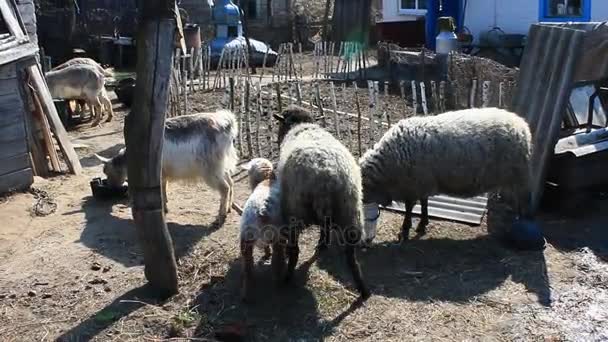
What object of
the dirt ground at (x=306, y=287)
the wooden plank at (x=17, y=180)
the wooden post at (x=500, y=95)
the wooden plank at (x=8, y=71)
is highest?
the wooden plank at (x=8, y=71)

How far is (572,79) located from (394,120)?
4496 millimetres

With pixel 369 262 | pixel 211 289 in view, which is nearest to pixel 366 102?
pixel 369 262

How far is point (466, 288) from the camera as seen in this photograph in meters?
5.58

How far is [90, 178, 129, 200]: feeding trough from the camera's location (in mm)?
7840

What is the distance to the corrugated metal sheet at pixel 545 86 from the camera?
7.24m

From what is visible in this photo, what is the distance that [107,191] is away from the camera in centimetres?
784

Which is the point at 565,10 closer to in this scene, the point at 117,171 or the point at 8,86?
the point at 117,171

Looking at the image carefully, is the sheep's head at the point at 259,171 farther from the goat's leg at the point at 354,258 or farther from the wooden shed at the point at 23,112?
the wooden shed at the point at 23,112

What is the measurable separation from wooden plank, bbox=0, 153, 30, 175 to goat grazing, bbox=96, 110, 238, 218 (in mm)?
2136

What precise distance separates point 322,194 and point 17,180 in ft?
15.4

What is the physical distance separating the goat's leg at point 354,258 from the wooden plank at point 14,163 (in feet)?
15.8

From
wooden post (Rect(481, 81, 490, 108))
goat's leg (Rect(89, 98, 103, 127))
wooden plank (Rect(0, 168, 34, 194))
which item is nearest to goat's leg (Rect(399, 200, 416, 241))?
wooden post (Rect(481, 81, 490, 108))

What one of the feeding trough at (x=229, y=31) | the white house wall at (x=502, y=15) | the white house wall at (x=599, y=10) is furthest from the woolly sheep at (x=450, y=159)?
the feeding trough at (x=229, y=31)

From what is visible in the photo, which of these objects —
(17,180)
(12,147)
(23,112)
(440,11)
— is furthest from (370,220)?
(440,11)
